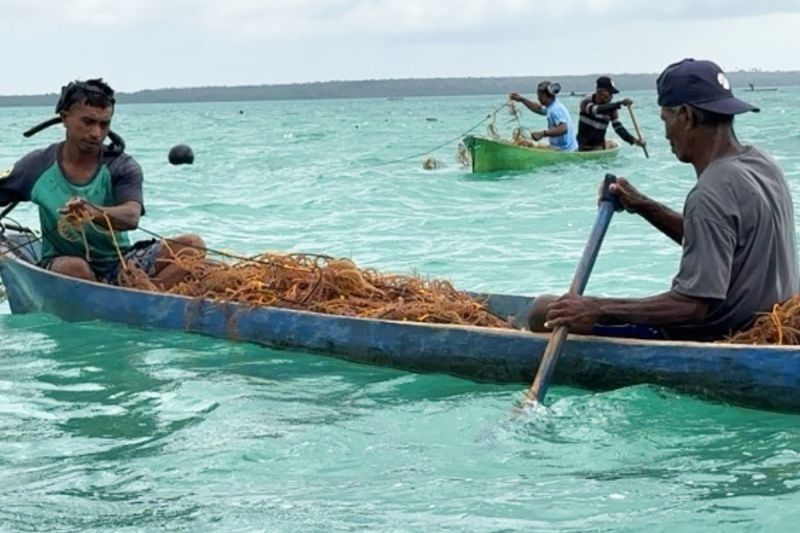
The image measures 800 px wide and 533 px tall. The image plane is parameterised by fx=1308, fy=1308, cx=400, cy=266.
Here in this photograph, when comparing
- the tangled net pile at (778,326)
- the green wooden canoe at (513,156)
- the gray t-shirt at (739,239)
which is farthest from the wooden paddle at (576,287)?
the green wooden canoe at (513,156)

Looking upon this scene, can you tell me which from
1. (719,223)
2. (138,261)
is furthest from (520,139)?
(719,223)

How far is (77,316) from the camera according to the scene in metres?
7.87

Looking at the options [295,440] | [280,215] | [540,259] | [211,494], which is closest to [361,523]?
[211,494]

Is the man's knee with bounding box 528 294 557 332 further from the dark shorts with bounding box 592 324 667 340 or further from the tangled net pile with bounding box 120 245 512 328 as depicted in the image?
the tangled net pile with bounding box 120 245 512 328

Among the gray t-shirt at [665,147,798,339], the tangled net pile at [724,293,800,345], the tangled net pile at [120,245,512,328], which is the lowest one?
the tangled net pile at [120,245,512,328]

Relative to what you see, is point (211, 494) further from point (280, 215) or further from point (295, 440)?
point (280, 215)

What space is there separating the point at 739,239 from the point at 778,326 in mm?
391

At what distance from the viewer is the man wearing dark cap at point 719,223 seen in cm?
496

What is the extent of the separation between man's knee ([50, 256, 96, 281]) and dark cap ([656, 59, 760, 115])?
404cm

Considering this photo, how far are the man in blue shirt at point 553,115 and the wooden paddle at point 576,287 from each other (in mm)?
12385

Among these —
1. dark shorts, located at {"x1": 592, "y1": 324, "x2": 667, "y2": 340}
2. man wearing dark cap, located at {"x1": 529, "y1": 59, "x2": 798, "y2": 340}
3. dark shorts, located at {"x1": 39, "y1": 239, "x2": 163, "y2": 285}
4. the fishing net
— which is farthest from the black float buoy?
man wearing dark cap, located at {"x1": 529, "y1": 59, "x2": 798, "y2": 340}

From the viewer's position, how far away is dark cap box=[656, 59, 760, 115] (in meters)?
5.02

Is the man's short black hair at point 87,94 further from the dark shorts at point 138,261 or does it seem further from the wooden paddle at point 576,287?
the wooden paddle at point 576,287

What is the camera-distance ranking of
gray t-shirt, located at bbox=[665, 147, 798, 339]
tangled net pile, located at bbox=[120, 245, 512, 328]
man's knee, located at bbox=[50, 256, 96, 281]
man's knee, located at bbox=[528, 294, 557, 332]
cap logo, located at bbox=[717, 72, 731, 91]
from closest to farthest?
gray t-shirt, located at bbox=[665, 147, 798, 339], cap logo, located at bbox=[717, 72, 731, 91], man's knee, located at bbox=[528, 294, 557, 332], tangled net pile, located at bbox=[120, 245, 512, 328], man's knee, located at bbox=[50, 256, 96, 281]
